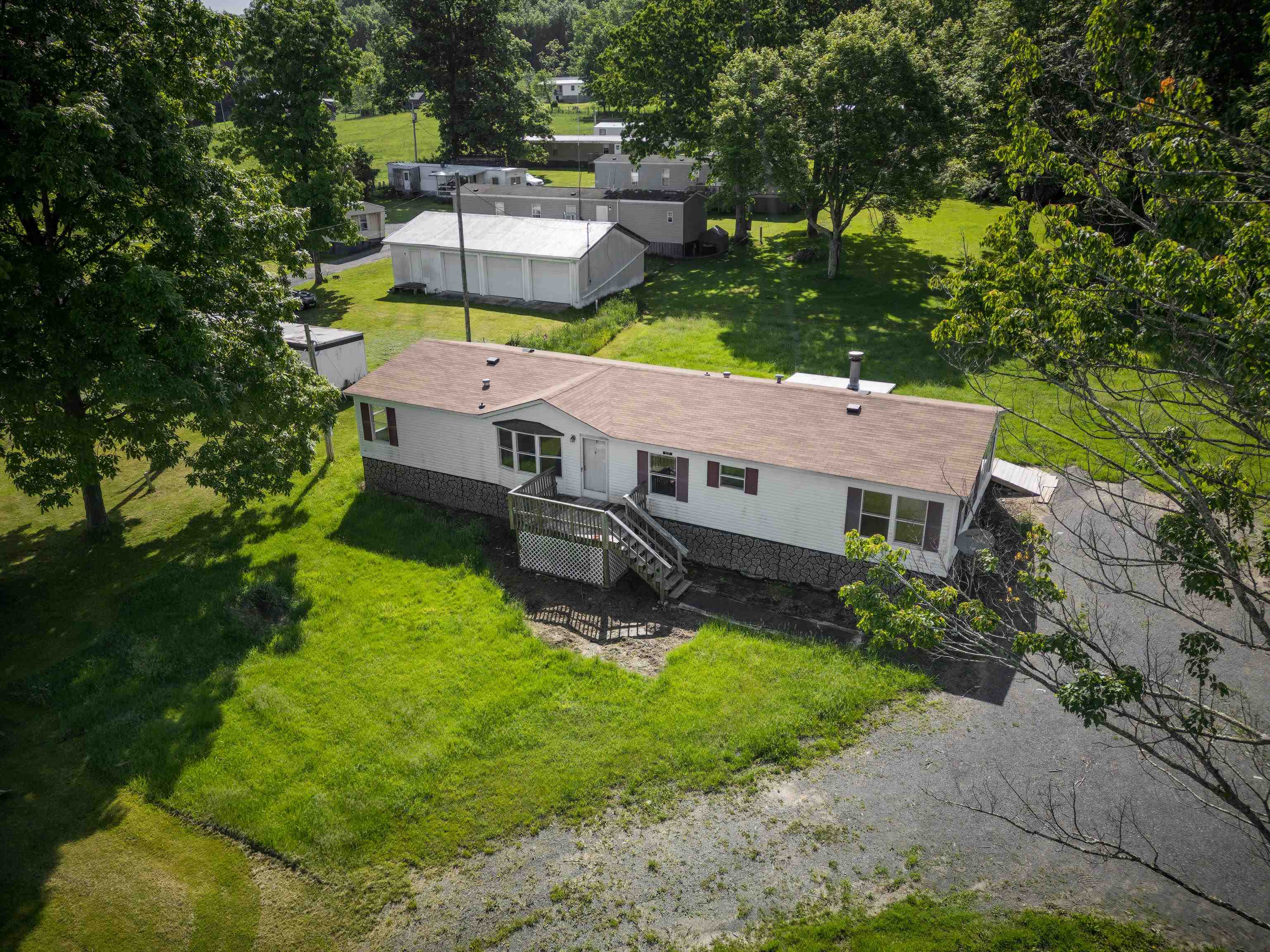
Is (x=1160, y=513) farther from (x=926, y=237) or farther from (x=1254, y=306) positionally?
(x=926, y=237)

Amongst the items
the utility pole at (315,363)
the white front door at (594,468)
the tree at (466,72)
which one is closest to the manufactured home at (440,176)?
the tree at (466,72)

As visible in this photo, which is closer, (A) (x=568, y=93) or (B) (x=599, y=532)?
(B) (x=599, y=532)

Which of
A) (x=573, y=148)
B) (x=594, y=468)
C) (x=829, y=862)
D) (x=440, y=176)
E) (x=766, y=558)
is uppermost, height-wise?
(x=573, y=148)

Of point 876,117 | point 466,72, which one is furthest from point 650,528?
point 466,72

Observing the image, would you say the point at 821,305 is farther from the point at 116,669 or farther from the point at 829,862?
the point at 116,669

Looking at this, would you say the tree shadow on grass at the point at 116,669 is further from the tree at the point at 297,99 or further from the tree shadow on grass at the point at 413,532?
the tree at the point at 297,99
